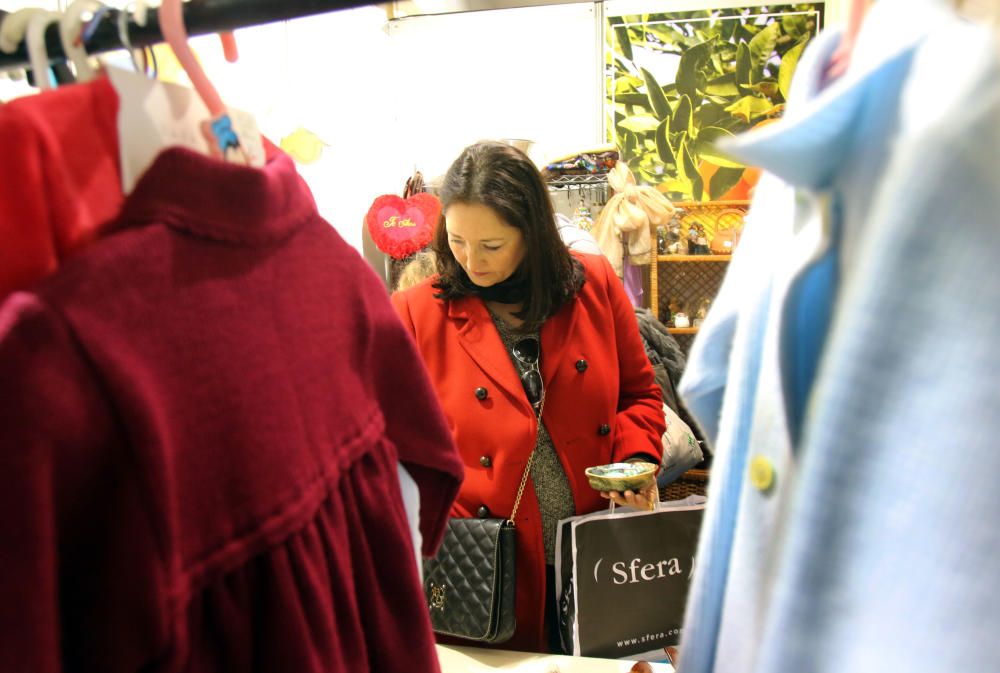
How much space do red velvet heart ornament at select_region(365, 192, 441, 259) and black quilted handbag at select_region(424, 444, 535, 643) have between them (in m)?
1.64

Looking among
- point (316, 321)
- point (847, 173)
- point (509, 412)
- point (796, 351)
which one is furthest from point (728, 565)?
point (509, 412)

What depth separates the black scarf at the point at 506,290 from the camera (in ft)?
4.79

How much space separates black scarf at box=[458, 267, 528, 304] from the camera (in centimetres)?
146

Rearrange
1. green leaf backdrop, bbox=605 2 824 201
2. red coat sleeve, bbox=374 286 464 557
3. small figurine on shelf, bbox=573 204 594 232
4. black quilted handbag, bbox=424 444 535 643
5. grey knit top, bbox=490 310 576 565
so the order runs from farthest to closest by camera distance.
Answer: green leaf backdrop, bbox=605 2 824 201 < small figurine on shelf, bbox=573 204 594 232 < grey knit top, bbox=490 310 576 565 < black quilted handbag, bbox=424 444 535 643 < red coat sleeve, bbox=374 286 464 557

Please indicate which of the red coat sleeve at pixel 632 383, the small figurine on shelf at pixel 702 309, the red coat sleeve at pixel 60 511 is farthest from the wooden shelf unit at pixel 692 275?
the red coat sleeve at pixel 60 511

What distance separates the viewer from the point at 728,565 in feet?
1.59

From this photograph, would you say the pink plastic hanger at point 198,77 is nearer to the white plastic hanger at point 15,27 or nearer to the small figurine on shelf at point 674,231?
the white plastic hanger at point 15,27

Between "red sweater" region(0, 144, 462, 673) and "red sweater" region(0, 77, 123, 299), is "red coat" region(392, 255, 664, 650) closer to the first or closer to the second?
"red sweater" region(0, 144, 462, 673)

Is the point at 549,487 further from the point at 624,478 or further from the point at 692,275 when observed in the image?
the point at 692,275

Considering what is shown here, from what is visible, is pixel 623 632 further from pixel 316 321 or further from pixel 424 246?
pixel 424 246

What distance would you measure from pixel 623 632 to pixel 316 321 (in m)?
1.05

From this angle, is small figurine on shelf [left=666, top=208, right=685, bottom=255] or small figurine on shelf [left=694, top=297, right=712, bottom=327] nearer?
small figurine on shelf [left=666, top=208, right=685, bottom=255]

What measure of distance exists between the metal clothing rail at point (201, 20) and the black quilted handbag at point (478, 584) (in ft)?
3.41

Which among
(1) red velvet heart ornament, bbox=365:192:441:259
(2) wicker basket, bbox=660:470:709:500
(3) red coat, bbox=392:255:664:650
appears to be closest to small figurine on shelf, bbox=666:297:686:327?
(2) wicker basket, bbox=660:470:709:500
